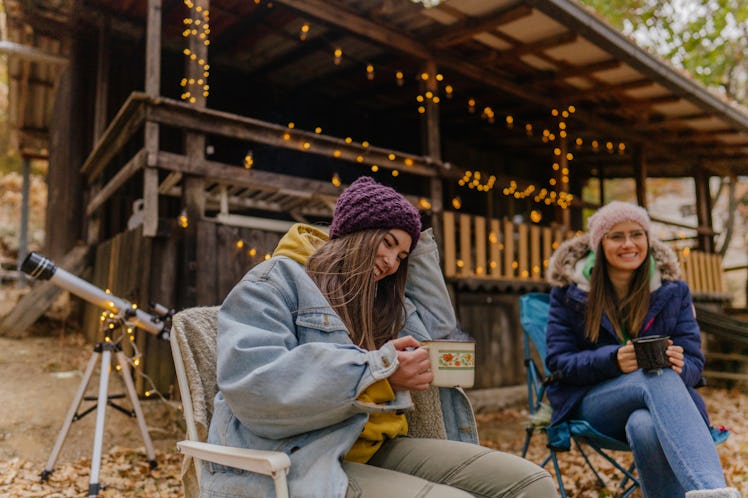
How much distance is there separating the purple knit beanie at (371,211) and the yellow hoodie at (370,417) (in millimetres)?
155

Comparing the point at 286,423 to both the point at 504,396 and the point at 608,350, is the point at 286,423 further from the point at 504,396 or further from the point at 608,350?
the point at 504,396

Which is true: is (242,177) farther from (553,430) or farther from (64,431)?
(553,430)

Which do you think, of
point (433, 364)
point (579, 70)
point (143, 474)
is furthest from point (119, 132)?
point (579, 70)

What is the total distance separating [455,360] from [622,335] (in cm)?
186

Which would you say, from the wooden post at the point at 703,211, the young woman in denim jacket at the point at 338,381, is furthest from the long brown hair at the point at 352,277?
the wooden post at the point at 703,211

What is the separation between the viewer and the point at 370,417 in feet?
6.62

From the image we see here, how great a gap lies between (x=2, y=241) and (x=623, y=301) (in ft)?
58.2

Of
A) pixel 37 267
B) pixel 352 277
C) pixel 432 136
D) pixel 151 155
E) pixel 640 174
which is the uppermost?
pixel 640 174

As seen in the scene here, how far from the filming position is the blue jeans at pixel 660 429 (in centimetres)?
238

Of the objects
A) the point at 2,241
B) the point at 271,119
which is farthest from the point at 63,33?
the point at 2,241

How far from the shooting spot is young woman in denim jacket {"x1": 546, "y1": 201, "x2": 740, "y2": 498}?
2676 millimetres

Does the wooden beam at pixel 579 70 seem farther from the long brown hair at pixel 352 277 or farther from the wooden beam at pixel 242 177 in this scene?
the long brown hair at pixel 352 277

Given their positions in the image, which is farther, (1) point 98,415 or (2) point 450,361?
(1) point 98,415

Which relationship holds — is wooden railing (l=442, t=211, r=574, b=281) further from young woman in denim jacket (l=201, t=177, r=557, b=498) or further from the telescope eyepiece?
young woman in denim jacket (l=201, t=177, r=557, b=498)
